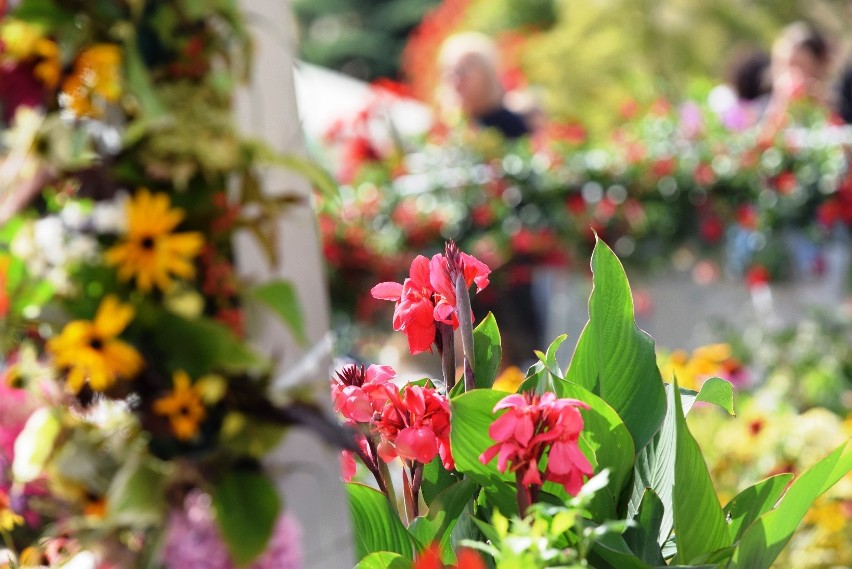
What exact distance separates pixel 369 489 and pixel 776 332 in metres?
3.25

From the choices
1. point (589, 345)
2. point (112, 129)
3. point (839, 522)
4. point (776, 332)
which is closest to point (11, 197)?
point (112, 129)

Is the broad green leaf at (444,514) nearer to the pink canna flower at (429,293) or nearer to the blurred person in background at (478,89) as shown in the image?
the pink canna flower at (429,293)

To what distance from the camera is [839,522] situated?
225 cm

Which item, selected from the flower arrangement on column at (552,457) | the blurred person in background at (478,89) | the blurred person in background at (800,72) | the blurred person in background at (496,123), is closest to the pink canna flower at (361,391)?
the flower arrangement on column at (552,457)

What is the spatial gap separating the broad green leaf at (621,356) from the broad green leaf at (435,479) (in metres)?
0.18

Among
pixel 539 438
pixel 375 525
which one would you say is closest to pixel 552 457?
pixel 539 438

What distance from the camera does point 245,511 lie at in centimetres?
86

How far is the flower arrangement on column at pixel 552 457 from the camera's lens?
3.15ft

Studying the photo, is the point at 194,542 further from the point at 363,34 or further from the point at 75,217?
the point at 363,34

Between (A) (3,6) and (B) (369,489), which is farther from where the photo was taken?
(B) (369,489)

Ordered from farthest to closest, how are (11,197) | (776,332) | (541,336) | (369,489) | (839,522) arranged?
(541,336), (776,332), (839,522), (369,489), (11,197)

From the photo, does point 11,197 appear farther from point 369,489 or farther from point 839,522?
point 839,522

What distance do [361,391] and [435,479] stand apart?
16 centimetres

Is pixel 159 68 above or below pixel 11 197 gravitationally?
above
